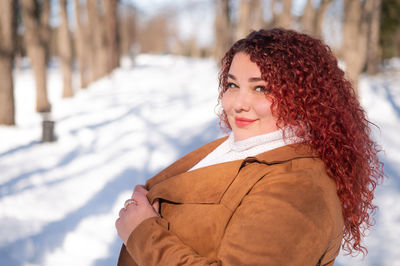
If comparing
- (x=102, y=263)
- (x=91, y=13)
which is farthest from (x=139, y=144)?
(x=91, y=13)

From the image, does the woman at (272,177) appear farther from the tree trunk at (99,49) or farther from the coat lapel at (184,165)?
the tree trunk at (99,49)

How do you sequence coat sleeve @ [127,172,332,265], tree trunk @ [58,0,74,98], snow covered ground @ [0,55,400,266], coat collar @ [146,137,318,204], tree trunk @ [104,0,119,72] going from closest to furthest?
coat sleeve @ [127,172,332,265]
coat collar @ [146,137,318,204]
snow covered ground @ [0,55,400,266]
tree trunk @ [58,0,74,98]
tree trunk @ [104,0,119,72]

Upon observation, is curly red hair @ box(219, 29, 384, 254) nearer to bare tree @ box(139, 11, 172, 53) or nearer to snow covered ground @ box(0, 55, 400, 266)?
snow covered ground @ box(0, 55, 400, 266)

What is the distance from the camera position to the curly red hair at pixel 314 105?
1.39 meters

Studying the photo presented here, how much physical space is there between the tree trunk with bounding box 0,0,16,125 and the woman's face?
26.3 feet

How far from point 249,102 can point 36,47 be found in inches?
436

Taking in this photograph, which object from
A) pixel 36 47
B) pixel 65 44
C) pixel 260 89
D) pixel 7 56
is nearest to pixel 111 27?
pixel 65 44

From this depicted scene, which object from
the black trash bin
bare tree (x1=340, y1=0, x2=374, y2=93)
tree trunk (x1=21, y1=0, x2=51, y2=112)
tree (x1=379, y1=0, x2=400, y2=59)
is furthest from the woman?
tree (x1=379, y1=0, x2=400, y2=59)

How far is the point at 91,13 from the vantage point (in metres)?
20.4

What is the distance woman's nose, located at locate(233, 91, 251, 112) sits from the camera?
1.44 meters

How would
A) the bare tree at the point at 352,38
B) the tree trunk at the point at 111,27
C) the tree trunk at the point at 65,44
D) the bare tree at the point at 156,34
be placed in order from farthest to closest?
the bare tree at the point at 156,34
the tree trunk at the point at 111,27
the tree trunk at the point at 65,44
the bare tree at the point at 352,38

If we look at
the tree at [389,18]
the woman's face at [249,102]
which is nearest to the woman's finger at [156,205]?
the woman's face at [249,102]

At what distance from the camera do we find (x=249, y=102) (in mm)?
1441

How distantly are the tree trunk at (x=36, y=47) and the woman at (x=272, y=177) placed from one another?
34.4ft
